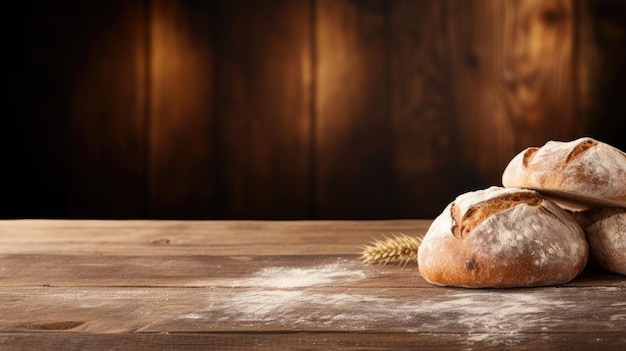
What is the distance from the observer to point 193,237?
1385 millimetres

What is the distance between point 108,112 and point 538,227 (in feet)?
6.68

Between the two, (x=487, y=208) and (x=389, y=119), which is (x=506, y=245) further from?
(x=389, y=119)

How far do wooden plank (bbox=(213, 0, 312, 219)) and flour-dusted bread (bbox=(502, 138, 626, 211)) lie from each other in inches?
63.6

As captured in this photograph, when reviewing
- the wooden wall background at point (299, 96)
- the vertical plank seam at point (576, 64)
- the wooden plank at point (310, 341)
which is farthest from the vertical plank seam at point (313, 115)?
the wooden plank at point (310, 341)

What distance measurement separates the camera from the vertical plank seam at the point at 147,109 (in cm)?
258

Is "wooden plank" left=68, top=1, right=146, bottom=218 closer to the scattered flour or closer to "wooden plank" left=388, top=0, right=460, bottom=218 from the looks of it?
"wooden plank" left=388, top=0, right=460, bottom=218

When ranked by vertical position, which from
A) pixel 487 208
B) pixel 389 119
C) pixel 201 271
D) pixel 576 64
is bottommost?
pixel 201 271

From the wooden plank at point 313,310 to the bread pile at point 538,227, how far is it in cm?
3

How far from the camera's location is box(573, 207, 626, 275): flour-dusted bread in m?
0.97

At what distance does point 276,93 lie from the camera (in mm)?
2562

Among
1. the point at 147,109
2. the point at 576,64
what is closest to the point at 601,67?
the point at 576,64

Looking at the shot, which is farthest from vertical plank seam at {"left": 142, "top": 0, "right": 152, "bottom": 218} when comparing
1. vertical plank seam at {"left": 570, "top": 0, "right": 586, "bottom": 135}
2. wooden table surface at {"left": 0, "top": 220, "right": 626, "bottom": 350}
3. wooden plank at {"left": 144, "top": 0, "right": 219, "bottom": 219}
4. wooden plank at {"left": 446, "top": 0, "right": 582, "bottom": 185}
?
vertical plank seam at {"left": 570, "top": 0, "right": 586, "bottom": 135}

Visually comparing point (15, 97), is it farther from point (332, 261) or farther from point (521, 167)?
point (521, 167)

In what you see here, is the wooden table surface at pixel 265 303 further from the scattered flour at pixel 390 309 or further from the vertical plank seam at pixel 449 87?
the vertical plank seam at pixel 449 87
